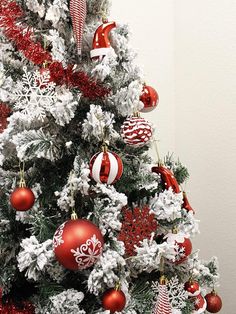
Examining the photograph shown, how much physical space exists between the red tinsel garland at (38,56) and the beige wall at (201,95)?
26.6 inches

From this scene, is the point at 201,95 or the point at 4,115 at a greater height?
the point at 4,115

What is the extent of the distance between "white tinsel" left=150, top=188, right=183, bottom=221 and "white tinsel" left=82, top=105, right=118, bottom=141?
0.54 feet

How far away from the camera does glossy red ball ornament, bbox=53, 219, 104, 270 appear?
2.42 feet

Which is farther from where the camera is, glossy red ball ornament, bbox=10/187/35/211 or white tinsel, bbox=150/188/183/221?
white tinsel, bbox=150/188/183/221

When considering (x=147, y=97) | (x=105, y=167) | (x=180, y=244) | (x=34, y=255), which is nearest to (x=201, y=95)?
(x=147, y=97)

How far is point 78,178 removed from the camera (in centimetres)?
80

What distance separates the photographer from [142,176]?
0.95 meters

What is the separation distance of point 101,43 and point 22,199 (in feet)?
1.06

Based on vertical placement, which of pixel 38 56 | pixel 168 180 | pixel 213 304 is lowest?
pixel 213 304

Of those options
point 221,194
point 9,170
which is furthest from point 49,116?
point 221,194

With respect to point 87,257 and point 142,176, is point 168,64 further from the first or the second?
point 87,257

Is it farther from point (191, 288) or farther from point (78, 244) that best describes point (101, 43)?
point (191, 288)

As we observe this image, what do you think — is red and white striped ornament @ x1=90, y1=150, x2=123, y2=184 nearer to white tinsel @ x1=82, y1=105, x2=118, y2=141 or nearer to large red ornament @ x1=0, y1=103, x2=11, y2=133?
white tinsel @ x1=82, y1=105, x2=118, y2=141

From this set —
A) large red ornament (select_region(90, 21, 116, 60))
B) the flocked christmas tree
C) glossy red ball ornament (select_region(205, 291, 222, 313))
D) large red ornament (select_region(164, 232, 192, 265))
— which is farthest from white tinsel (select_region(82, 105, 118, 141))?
glossy red ball ornament (select_region(205, 291, 222, 313))
